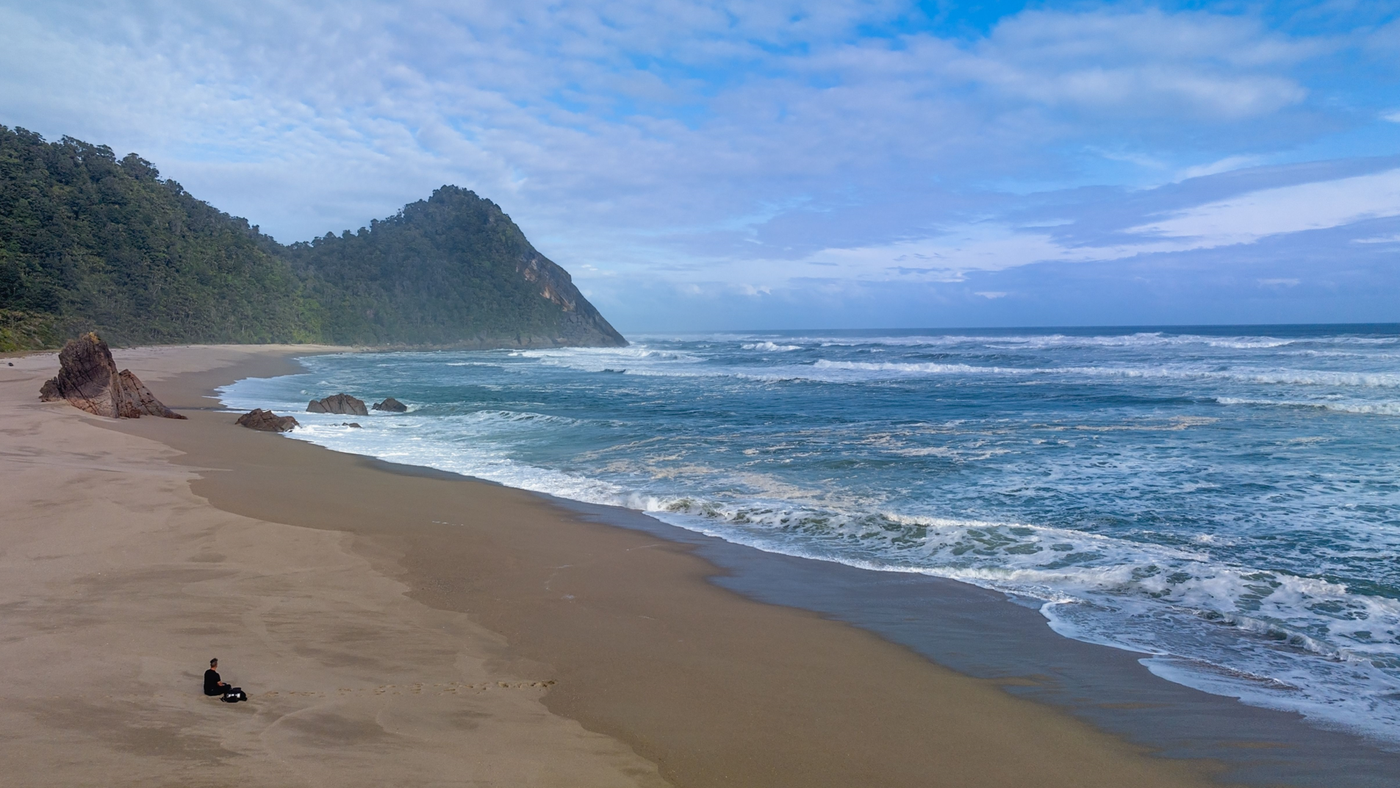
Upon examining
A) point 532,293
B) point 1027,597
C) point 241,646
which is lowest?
point 1027,597

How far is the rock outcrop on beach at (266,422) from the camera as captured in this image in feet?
44.7

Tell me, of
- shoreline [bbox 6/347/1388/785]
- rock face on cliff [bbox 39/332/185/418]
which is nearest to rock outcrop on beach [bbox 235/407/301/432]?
rock face on cliff [bbox 39/332/185/418]

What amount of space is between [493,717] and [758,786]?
1.19 meters

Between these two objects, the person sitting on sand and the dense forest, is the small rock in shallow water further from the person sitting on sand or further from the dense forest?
the dense forest

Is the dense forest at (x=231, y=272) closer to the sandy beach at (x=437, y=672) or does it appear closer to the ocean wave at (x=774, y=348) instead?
the sandy beach at (x=437, y=672)

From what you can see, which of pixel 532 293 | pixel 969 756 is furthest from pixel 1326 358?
pixel 532 293

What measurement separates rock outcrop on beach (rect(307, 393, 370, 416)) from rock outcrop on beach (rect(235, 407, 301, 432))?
2.94 metres

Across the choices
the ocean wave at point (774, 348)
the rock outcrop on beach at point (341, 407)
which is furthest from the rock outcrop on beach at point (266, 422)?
the ocean wave at point (774, 348)

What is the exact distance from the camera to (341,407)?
1716 centimetres

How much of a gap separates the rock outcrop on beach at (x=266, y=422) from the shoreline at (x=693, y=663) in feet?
21.4

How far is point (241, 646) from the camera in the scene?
11.9 ft

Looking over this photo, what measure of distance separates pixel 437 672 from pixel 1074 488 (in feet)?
26.1

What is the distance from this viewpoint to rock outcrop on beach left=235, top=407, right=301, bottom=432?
13625 millimetres

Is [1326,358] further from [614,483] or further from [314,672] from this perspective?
[314,672]
